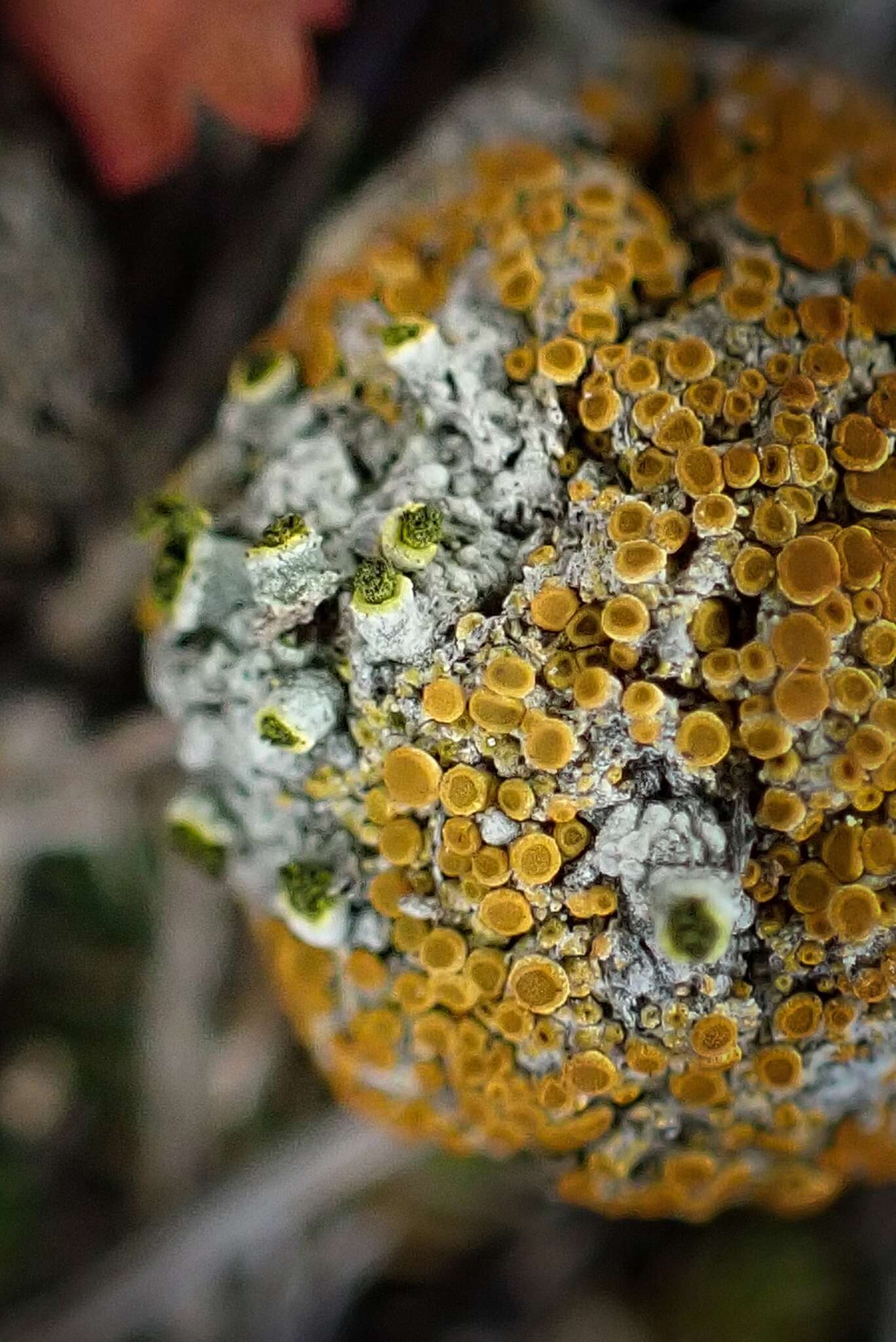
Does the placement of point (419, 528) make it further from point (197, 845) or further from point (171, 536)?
point (197, 845)

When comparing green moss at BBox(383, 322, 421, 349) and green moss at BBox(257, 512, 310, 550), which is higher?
green moss at BBox(383, 322, 421, 349)

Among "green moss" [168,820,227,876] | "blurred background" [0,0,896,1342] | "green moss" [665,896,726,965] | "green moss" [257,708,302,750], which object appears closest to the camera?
"green moss" [665,896,726,965]

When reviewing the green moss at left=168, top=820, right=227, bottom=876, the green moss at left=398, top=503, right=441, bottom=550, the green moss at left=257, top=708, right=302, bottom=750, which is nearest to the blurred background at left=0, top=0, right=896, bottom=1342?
the green moss at left=168, top=820, right=227, bottom=876

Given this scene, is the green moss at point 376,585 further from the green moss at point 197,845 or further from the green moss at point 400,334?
the green moss at point 197,845

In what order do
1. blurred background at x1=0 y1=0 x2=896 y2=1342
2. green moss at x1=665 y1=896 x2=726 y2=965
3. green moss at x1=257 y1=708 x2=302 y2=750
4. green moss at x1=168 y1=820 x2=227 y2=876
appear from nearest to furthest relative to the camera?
green moss at x1=665 y1=896 x2=726 y2=965 → green moss at x1=257 y1=708 x2=302 y2=750 → green moss at x1=168 y1=820 x2=227 y2=876 → blurred background at x1=0 y1=0 x2=896 y2=1342

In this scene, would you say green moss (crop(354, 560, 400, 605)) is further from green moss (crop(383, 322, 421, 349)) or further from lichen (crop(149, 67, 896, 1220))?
green moss (crop(383, 322, 421, 349))

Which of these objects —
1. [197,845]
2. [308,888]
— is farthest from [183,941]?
[308,888]

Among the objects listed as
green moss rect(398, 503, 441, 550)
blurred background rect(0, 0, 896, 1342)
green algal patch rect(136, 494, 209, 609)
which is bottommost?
blurred background rect(0, 0, 896, 1342)

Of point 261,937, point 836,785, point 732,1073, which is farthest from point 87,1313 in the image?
point 836,785

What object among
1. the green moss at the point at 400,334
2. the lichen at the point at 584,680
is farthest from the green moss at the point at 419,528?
the green moss at the point at 400,334
